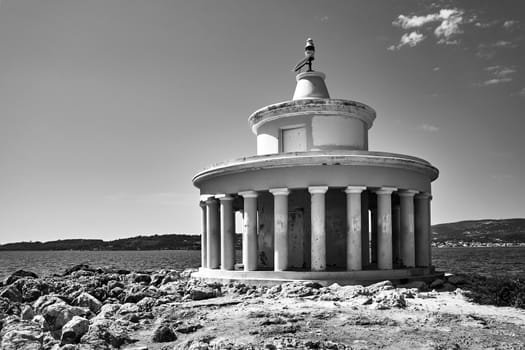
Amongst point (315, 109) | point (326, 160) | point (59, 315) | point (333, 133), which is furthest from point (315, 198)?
point (59, 315)

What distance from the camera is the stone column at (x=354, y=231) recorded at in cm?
2005

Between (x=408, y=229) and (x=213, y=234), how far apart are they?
8.78m

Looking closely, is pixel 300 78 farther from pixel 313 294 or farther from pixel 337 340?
pixel 337 340

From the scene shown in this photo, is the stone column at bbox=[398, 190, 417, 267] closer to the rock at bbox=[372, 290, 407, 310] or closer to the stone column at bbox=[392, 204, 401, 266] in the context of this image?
the stone column at bbox=[392, 204, 401, 266]

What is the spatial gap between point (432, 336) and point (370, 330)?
4.66 feet

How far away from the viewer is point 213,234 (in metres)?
24.5

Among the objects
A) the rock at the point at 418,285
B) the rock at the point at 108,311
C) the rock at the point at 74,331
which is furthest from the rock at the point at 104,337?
the rock at the point at 418,285

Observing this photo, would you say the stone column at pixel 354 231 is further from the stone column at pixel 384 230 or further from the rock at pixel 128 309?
the rock at pixel 128 309

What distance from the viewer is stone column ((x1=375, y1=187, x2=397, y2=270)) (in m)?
20.6

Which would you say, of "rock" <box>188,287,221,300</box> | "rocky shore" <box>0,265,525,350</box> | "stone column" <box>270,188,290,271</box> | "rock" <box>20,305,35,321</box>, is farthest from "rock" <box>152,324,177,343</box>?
"stone column" <box>270,188,290,271</box>

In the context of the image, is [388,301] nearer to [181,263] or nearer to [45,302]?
[45,302]

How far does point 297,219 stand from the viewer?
23.5 meters

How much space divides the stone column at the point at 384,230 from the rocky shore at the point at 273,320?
1433mm

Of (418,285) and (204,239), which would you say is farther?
(204,239)
